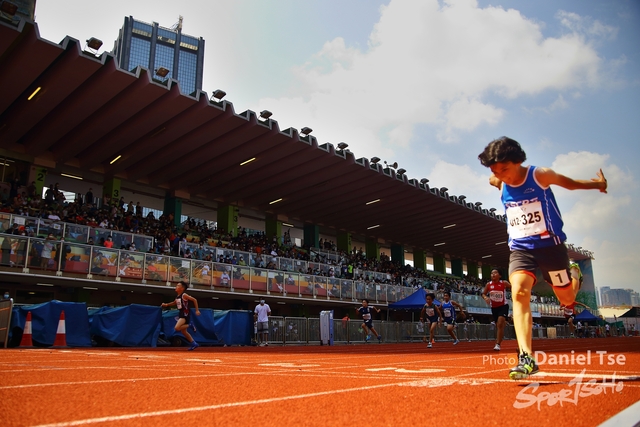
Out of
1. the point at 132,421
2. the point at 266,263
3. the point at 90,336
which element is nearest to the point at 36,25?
the point at 90,336

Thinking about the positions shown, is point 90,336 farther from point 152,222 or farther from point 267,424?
point 267,424

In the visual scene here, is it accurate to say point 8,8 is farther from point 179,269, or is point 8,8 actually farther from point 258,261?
point 258,261

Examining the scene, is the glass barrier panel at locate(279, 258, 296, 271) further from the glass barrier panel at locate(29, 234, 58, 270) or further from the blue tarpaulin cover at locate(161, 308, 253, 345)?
the glass barrier panel at locate(29, 234, 58, 270)

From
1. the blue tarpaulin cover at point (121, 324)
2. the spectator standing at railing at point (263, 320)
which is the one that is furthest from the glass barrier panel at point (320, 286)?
the spectator standing at railing at point (263, 320)

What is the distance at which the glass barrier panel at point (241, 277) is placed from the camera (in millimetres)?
25531

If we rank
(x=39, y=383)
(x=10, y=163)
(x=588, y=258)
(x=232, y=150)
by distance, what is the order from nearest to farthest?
1. (x=39, y=383)
2. (x=10, y=163)
3. (x=232, y=150)
4. (x=588, y=258)

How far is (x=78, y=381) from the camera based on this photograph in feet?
16.6

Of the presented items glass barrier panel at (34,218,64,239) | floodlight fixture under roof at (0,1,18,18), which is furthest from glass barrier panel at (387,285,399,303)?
floodlight fixture under roof at (0,1,18,18)

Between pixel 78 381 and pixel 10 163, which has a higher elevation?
pixel 10 163

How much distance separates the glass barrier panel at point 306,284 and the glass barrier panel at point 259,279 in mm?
2453

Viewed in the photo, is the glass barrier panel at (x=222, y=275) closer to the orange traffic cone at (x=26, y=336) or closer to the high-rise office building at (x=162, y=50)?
the orange traffic cone at (x=26, y=336)

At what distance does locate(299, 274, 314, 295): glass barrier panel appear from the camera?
2867 cm

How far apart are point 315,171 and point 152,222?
10636 mm

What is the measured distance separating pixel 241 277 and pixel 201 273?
7.70 feet
